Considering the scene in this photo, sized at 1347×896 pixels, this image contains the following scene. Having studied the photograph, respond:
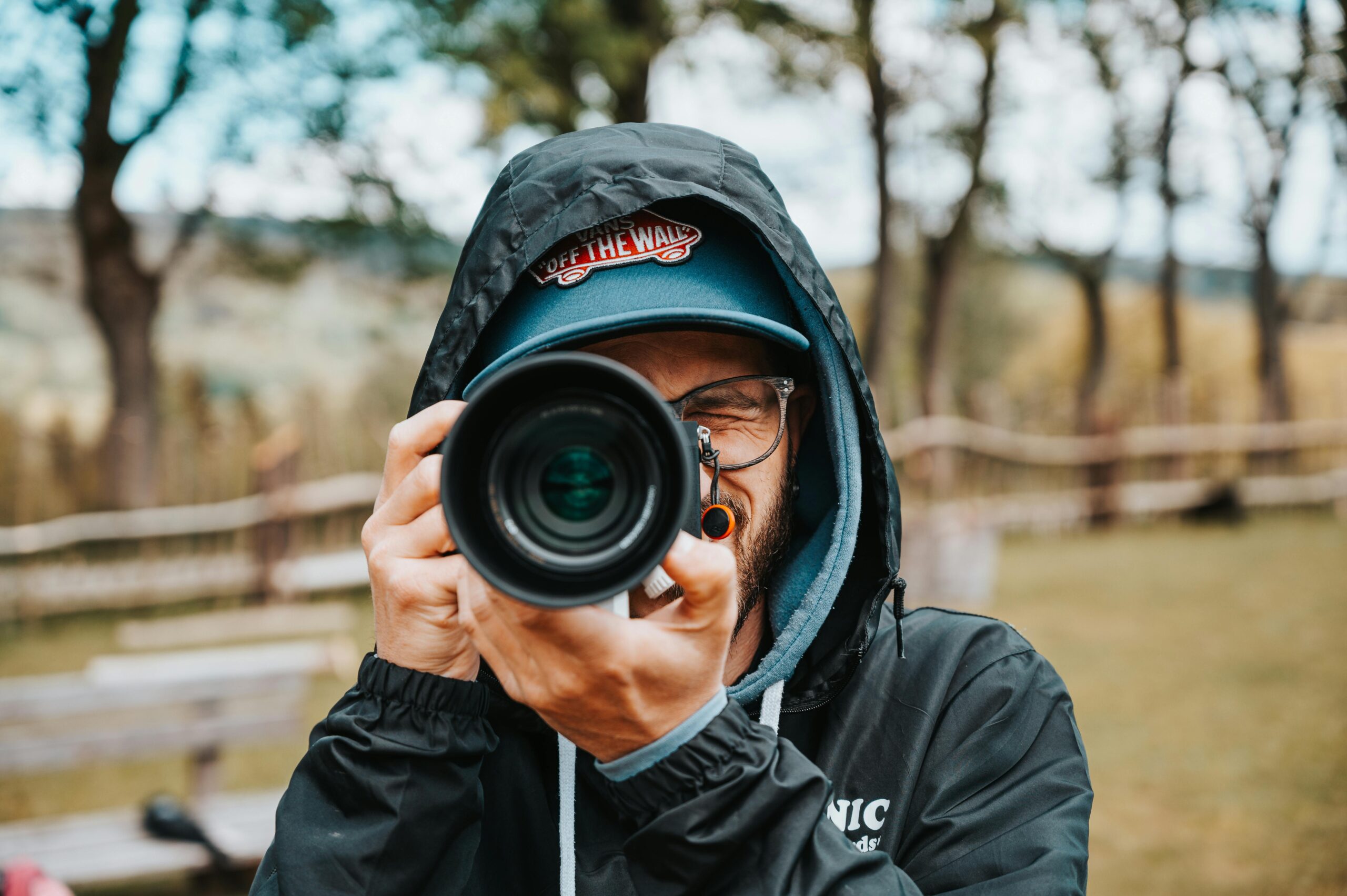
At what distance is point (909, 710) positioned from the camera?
1.61 m

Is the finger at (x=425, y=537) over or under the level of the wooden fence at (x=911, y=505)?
over

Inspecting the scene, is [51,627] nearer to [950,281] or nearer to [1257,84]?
[950,281]

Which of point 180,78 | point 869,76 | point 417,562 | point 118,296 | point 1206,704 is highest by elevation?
point 869,76

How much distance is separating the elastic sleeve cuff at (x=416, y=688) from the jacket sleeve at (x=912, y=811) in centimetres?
24

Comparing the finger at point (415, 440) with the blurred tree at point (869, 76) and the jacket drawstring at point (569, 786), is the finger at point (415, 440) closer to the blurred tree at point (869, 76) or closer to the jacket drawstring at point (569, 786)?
the jacket drawstring at point (569, 786)

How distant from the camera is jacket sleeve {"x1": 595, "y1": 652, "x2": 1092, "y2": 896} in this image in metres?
1.21

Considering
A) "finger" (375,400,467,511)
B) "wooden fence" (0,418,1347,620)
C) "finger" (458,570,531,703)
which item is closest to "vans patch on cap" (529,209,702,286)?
"finger" (375,400,467,511)

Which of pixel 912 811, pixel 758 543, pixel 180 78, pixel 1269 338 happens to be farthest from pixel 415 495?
pixel 1269 338

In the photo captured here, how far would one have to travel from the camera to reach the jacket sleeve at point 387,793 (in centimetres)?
131

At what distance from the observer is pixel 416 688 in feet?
4.42

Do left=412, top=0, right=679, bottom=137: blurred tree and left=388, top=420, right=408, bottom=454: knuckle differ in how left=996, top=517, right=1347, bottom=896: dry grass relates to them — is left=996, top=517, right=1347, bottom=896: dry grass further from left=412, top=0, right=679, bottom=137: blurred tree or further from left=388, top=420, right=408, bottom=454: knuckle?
left=412, top=0, right=679, bottom=137: blurred tree

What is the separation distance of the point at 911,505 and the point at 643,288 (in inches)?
483

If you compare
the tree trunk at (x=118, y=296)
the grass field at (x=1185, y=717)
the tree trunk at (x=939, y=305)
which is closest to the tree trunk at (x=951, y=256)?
the tree trunk at (x=939, y=305)

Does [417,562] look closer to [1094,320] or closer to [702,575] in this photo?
[702,575]
